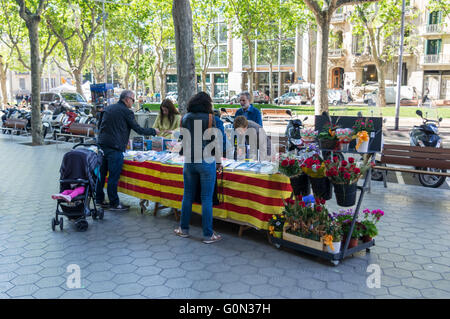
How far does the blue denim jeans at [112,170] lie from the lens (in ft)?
21.2

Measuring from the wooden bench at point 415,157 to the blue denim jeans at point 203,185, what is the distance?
12.9 ft

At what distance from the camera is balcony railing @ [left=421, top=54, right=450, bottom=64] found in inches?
1610

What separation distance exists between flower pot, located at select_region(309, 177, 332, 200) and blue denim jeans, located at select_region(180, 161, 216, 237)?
121cm

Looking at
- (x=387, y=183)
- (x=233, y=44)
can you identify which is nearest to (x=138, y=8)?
(x=233, y=44)

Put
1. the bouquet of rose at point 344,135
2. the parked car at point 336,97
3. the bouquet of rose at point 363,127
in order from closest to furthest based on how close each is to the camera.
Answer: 1. the bouquet of rose at point 344,135
2. the bouquet of rose at point 363,127
3. the parked car at point 336,97

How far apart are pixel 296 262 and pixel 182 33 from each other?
5592 mm

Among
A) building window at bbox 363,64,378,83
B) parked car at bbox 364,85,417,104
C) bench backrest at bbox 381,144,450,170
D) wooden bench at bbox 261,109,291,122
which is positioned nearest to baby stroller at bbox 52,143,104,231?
bench backrest at bbox 381,144,450,170

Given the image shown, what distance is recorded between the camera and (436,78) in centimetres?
4172

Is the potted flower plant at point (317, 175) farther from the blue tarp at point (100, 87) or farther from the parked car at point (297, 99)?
the parked car at point (297, 99)

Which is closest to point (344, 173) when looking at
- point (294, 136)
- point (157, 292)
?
point (157, 292)

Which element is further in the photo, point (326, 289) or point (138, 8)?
point (138, 8)

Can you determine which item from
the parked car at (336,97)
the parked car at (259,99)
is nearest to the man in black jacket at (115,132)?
the parked car at (336,97)

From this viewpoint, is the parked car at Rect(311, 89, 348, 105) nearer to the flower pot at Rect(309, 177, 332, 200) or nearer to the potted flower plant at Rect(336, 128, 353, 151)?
the potted flower plant at Rect(336, 128, 353, 151)
